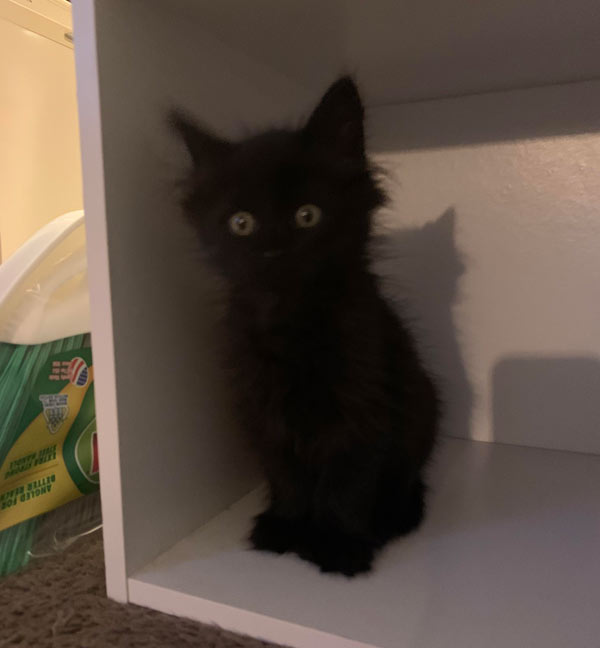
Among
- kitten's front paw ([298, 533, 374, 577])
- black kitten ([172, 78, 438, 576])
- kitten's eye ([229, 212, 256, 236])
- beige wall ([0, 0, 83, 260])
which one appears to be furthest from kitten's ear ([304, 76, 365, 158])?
beige wall ([0, 0, 83, 260])

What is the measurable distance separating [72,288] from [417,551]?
573 millimetres

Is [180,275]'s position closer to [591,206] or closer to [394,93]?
[394,93]

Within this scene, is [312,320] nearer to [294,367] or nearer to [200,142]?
[294,367]

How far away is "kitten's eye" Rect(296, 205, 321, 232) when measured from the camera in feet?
1.94

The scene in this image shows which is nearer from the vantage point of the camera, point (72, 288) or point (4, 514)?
point (4, 514)

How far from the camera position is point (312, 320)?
642mm

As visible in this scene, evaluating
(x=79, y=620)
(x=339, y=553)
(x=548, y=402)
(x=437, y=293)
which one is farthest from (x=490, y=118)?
(x=79, y=620)

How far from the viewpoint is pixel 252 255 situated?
0.58 m

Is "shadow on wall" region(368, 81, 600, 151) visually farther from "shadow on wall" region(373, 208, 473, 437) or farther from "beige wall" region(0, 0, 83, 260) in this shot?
"beige wall" region(0, 0, 83, 260)

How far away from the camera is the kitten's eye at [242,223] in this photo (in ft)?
1.94

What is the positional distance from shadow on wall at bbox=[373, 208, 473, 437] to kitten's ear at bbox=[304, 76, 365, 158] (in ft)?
1.54

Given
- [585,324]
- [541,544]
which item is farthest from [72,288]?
[585,324]

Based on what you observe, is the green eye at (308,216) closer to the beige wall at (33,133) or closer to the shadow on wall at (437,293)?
the shadow on wall at (437,293)

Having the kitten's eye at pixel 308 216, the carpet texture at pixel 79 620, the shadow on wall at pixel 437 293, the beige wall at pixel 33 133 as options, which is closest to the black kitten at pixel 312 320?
the kitten's eye at pixel 308 216
